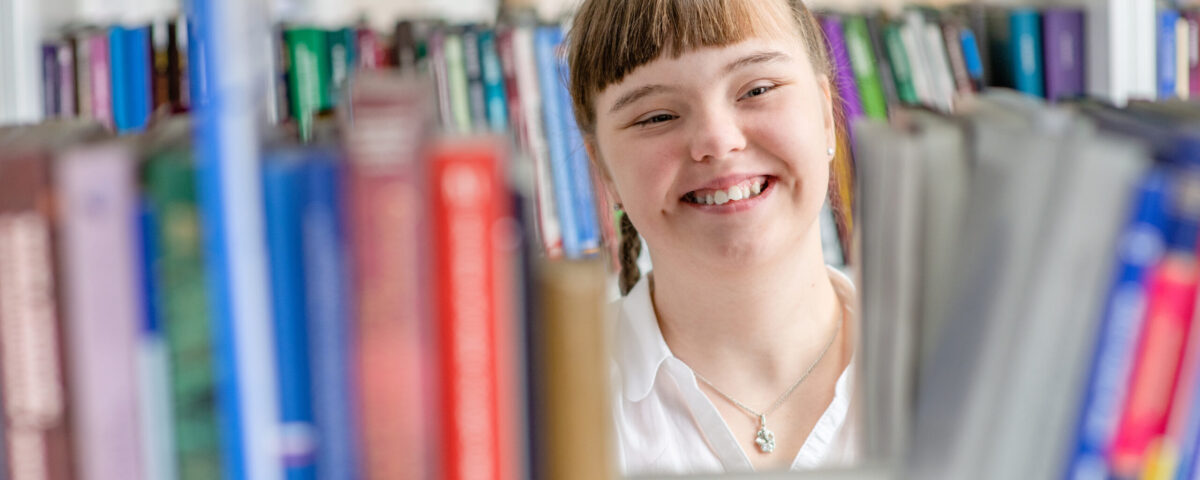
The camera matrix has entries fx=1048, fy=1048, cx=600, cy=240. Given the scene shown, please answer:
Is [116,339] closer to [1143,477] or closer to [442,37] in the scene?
[1143,477]

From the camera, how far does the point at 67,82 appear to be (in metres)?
1.71

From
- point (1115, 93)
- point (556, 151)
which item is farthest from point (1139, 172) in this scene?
point (1115, 93)

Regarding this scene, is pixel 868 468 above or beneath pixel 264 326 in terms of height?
beneath

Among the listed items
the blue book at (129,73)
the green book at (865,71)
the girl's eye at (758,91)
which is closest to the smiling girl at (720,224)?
the girl's eye at (758,91)

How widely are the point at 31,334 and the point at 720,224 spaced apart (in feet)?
2.48

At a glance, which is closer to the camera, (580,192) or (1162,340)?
(1162,340)

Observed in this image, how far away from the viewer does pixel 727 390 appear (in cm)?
123

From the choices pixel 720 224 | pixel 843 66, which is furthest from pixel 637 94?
pixel 843 66

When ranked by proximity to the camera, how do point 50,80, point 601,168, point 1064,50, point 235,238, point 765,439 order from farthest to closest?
point 1064,50
point 50,80
point 601,168
point 765,439
point 235,238

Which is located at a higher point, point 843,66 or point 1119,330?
point 843,66

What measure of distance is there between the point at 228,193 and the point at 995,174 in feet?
1.16

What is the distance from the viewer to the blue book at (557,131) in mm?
1733

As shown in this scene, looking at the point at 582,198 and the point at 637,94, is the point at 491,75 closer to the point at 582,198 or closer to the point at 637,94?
the point at 582,198

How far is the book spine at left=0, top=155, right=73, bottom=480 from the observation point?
0.45 meters
